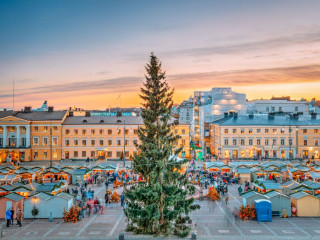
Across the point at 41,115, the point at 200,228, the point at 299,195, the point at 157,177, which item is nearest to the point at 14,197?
the point at 157,177

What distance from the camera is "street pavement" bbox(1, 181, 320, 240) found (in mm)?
24859

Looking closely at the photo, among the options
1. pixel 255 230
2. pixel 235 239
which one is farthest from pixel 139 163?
pixel 255 230

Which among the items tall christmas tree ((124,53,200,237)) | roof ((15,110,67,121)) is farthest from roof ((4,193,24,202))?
roof ((15,110,67,121))

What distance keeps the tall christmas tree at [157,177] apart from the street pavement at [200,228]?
7.10ft

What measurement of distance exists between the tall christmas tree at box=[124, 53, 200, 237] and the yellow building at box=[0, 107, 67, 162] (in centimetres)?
5219

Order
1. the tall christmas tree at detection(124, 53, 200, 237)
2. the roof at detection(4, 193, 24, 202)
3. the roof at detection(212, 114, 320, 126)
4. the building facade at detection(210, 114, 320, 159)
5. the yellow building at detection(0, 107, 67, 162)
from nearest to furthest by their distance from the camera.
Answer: the tall christmas tree at detection(124, 53, 200, 237)
the roof at detection(4, 193, 24, 202)
the yellow building at detection(0, 107, 67, 162)
the building facade at detection(210, 114, 320, 159)
the roof at detection(212, 114, 320, 126)

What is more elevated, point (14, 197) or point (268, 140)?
point (268, 140)

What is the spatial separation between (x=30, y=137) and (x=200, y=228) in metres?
55.6

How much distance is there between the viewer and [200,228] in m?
26.7

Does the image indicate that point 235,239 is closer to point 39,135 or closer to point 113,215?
point 113,215

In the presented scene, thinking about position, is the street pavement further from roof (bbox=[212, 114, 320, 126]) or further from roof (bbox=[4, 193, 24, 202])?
roof (bbox=[212, 114, 320, 126])

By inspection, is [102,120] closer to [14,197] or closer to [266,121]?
→ [266,121]

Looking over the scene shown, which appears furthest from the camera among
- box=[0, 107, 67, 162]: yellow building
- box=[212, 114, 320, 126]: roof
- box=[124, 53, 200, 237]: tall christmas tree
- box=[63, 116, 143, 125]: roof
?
box=[63, 116, 143, 125]: roof

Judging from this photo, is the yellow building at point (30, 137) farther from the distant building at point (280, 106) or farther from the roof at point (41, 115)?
the distant building at point (280, 106)
